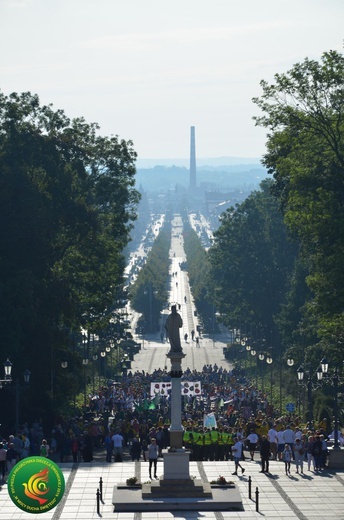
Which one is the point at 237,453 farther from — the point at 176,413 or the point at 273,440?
the point at 176,413

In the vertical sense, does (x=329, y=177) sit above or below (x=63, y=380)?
above

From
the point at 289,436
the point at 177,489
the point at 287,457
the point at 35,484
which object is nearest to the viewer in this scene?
the point at 35,484

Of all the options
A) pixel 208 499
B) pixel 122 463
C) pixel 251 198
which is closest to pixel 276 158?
pixel 122 463

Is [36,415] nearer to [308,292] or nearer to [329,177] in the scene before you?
[329,177]

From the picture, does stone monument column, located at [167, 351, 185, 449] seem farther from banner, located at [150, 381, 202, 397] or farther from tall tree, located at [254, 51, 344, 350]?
banner, located at [150, 381, 202, 397]

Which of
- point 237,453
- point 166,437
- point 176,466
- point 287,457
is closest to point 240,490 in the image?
point 176,466

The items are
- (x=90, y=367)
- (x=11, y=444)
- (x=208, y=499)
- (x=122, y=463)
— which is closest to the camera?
(x=208, y=499)
